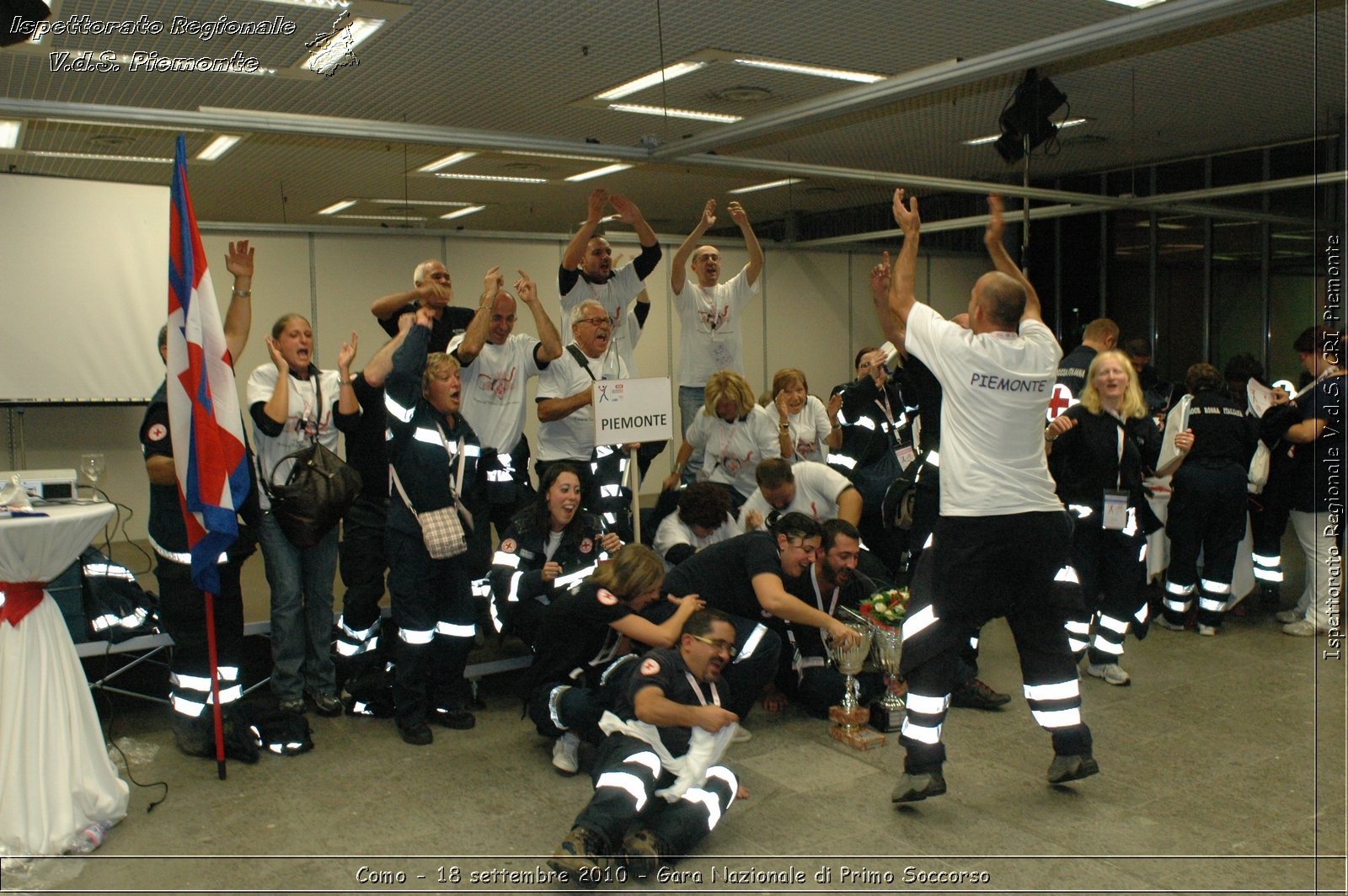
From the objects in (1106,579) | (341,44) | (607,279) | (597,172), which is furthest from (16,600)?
(597,172)

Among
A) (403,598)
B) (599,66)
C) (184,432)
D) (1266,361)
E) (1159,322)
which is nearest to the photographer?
(184,432)

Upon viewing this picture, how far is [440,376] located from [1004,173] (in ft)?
30.3

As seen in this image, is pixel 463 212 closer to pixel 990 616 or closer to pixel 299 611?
pixel 299 611

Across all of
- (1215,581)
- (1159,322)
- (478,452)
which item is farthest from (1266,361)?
(478,452)

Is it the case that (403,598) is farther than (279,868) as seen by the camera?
Yes

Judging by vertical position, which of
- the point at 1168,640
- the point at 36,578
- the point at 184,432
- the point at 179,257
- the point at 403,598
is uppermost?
the point at 179,257

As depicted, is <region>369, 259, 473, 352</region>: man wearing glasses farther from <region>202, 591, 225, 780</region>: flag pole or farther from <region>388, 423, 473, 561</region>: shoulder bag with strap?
<region>202, 591, 225, 780</region>: flag pole

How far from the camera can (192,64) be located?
6.25m

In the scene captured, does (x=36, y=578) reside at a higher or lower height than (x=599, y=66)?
lower

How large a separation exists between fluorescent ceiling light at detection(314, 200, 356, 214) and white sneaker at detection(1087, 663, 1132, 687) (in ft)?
34.6

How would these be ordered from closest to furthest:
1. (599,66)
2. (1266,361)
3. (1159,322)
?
(599,66), (1266,361), (1159,322)

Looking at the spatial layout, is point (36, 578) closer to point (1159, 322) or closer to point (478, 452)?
point (478, 452)

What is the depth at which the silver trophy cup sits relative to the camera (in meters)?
4.27

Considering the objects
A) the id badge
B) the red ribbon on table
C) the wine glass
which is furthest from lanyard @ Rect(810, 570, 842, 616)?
the wine glass
